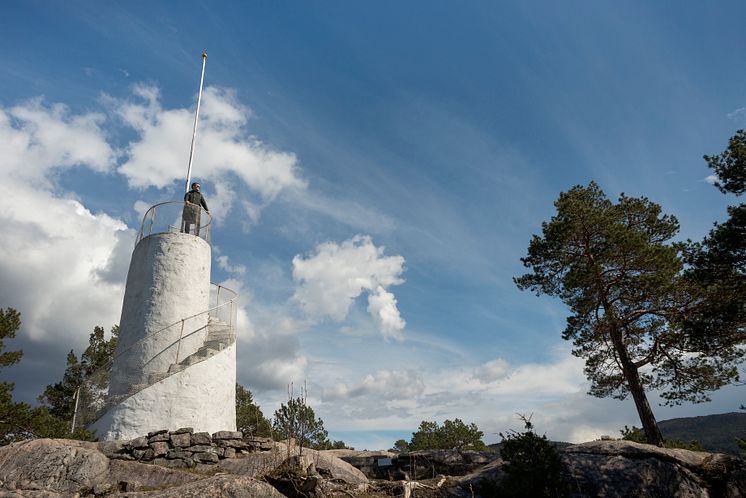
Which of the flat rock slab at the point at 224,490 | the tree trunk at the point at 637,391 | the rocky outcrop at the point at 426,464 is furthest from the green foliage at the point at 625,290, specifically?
the flat rock slab at the point at 224,490

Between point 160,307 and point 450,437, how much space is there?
2842 cm

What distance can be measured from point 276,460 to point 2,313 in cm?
1330

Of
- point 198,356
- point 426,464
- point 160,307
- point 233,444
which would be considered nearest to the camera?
point 233,444

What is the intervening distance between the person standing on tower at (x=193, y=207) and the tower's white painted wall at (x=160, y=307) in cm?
76

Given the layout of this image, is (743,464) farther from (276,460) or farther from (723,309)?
(276,460)

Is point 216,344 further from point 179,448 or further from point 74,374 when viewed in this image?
point 74,374

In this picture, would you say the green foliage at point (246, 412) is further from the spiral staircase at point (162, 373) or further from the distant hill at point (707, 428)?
the distant hill at point (707, 428)

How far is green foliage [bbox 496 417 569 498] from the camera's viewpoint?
8.29 meters

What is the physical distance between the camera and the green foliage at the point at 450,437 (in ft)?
115

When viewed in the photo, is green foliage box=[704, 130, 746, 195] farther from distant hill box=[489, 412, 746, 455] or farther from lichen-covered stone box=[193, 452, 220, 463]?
distant hill box=[489, 412, 746, 455]

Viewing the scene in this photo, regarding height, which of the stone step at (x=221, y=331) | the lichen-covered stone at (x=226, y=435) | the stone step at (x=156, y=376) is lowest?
the lichen-covered stone at (x=226, y=435)

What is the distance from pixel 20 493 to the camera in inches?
363

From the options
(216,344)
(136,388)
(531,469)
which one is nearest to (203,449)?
(136,388)

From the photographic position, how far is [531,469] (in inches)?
336
